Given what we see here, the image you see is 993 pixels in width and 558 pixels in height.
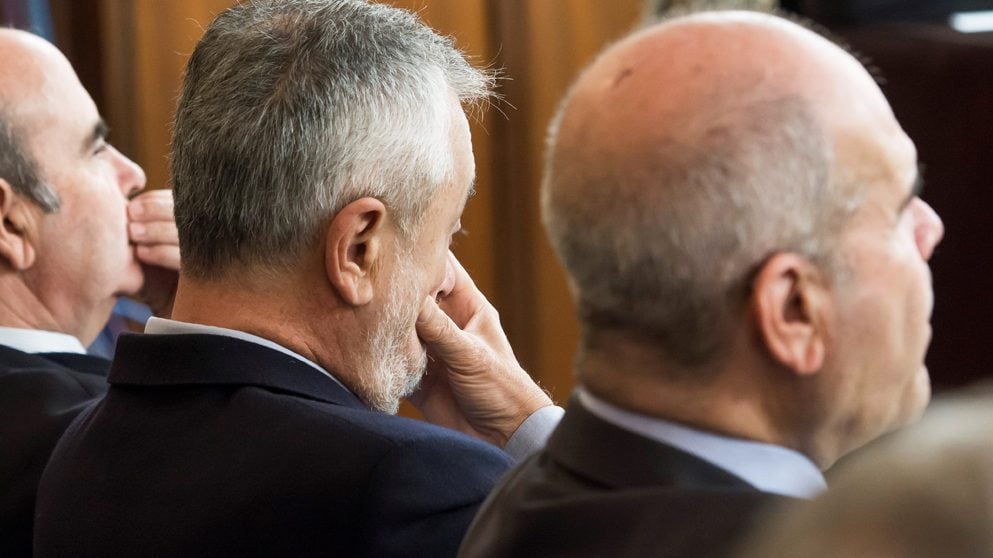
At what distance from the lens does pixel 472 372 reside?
1.62 meters

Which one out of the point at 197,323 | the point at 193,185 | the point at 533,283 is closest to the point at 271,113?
the point at 193,185

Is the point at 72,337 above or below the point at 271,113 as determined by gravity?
below

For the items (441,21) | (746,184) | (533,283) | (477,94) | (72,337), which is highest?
(746,184)

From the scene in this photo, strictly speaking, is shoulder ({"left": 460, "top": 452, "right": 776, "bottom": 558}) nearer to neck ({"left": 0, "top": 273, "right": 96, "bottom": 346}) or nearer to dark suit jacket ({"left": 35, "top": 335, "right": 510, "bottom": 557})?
dark suit jacket ({"left": 35, "top": 335, "right": 510, "bottom": 557})

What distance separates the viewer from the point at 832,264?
88 centimetres

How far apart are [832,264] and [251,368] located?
60cm

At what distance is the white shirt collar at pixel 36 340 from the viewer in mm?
1924

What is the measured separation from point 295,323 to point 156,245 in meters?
0.75

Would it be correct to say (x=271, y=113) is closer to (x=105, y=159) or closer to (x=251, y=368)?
(x=251, y=368)

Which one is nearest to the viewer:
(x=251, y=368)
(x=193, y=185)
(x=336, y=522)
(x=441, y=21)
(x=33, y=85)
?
(x=336, y=522)

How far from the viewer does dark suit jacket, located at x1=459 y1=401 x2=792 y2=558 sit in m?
0.77

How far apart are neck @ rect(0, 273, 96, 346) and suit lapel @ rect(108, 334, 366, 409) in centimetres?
73

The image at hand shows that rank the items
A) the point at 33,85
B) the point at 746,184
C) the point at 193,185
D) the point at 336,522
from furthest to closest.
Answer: the point at 33,85 → the point at 193,185 → the point at 336,522 → the point at 746,184

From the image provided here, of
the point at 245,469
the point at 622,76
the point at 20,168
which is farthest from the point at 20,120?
the point at 622,76
